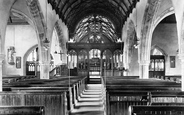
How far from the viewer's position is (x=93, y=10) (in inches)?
993

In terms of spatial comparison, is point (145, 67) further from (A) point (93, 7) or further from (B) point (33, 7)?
(A) point (93, 7)

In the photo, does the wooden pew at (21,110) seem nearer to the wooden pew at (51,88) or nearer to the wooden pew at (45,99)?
the wooden pew at (45,99)

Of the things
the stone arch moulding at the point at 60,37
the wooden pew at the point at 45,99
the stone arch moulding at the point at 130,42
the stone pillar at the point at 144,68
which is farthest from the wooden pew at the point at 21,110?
the stone arch moulding at the point at 130,42

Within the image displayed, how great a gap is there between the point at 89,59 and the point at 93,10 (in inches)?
240

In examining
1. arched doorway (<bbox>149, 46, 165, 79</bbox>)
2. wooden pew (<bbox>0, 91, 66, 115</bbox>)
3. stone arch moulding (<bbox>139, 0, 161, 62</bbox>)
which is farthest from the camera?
arched doorway (<bbox>149, 46, 165, 79</bbox>)

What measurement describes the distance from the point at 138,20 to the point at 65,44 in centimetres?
897

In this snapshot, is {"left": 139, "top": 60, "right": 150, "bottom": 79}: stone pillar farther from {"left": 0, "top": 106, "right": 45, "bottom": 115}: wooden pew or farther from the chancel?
{"left": 0, "top": 106, "right": 45, "bottom": 115}: wooden pew

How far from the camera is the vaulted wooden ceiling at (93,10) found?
18294 mm

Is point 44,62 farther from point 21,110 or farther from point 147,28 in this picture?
point 21,110

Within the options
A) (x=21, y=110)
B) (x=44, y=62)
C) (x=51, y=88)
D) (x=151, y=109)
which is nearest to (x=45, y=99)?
(x=51, y=88)

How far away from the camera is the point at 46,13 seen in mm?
13375

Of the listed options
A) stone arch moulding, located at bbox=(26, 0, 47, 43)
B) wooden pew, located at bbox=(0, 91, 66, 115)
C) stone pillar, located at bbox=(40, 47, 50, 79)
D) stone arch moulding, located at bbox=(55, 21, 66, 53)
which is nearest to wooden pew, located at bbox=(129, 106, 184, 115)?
wooden pew, located at bbox=(0, 91, 66, 115)

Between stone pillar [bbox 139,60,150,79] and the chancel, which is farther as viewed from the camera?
stone pillar [bbox 139,60,150,79]

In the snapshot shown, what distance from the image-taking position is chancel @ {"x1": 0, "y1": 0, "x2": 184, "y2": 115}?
560 centimetres
